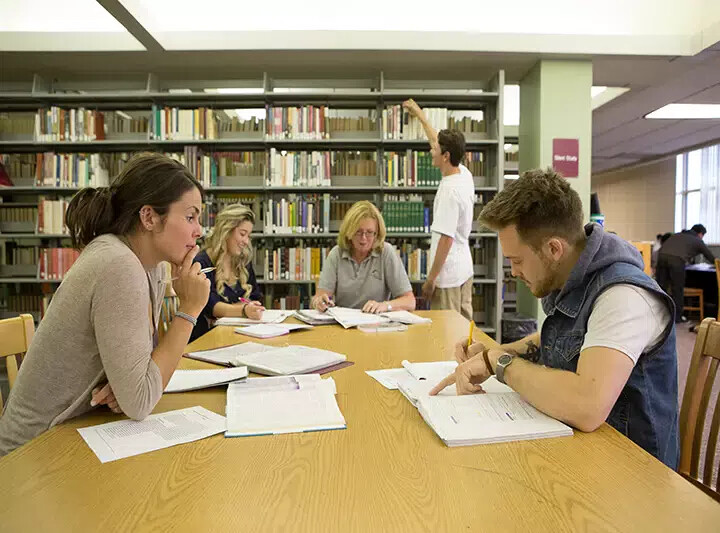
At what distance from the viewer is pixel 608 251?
43.5 inches

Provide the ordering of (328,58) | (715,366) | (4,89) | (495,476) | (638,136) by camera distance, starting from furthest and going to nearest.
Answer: (638,136)
(4,89)
(328,58)
(715,366)
(495,476)

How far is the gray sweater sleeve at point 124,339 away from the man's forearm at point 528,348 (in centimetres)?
88

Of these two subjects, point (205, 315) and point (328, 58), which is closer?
point (205, 315)

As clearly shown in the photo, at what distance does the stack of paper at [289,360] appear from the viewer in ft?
4.68

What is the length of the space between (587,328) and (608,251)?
0.17 metres

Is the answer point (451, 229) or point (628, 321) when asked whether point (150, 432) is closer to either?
point (628, 321)

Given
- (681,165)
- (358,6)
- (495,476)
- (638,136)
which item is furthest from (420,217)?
(681,165)

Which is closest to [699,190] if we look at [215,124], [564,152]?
[564,152]

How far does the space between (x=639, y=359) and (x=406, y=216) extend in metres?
3.36

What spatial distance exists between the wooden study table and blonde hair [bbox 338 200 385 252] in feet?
6.11

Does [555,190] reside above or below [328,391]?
above

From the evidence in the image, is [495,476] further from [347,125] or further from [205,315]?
[347,125]

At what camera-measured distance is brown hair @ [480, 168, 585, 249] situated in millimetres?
1141

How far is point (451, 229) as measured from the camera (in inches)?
124
